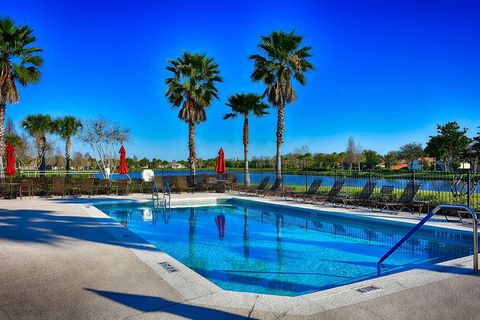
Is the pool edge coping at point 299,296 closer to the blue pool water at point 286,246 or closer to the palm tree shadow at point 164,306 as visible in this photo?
the palm tree shadow at point 164,306

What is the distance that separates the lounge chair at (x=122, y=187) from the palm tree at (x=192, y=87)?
16.8ft

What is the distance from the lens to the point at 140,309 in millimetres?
3596

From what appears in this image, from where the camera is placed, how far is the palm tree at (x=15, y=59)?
57.6 ft

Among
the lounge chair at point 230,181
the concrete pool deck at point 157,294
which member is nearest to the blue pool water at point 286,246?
the concrete pool deck at point 157,294

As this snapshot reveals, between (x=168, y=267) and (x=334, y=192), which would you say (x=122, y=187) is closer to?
(x=334, y=192)

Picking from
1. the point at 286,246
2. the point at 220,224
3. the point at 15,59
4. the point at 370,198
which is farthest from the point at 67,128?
the point at 286,246

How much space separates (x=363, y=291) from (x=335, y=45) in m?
20.8

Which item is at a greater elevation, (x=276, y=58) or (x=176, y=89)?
(x=276, y=58)

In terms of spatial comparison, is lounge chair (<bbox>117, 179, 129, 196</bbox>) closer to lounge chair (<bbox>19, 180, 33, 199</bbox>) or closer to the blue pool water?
lounge chair (<bbox>19, 180, 33, 199</bbox>)

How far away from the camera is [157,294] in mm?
4035

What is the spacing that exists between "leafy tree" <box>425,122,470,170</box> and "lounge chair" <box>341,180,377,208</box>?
1956cm

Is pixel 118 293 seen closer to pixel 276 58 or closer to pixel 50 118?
Answer: pixel 276 58

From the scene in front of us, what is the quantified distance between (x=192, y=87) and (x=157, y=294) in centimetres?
1892

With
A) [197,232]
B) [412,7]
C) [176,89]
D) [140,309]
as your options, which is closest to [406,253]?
[197,232]
